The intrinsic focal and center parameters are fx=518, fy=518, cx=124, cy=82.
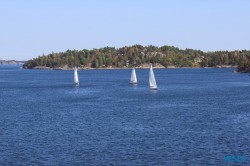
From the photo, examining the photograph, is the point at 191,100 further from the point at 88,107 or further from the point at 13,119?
the point at 13,119

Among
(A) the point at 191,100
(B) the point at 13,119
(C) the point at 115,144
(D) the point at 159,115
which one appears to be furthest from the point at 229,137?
(A) the point at 191,100

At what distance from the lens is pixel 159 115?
87.7 m

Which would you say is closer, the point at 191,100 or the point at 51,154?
the point at 51,154

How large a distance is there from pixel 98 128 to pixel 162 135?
1105cm

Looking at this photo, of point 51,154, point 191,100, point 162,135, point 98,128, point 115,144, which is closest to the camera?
point 51,154

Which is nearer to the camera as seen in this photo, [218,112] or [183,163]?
[183,163]

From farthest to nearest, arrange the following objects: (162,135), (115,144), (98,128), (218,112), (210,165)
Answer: (218,112) < (98,128) < (162,135) < (115,144) < (210,165)

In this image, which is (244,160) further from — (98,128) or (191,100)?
(191,100)

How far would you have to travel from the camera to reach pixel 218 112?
91.1 meters

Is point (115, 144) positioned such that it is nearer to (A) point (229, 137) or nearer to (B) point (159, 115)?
(A) point (229, 137)

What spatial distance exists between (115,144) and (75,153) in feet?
20.5

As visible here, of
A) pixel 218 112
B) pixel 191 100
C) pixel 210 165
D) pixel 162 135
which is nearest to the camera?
pixel 210 165


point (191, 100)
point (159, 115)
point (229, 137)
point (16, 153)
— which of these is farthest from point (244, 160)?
point (191, 100)

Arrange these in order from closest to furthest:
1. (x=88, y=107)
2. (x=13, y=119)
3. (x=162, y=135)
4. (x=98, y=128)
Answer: (x=162, y=135), (x=98, y=128), (x=13, y=119), (x=88, y=107)
